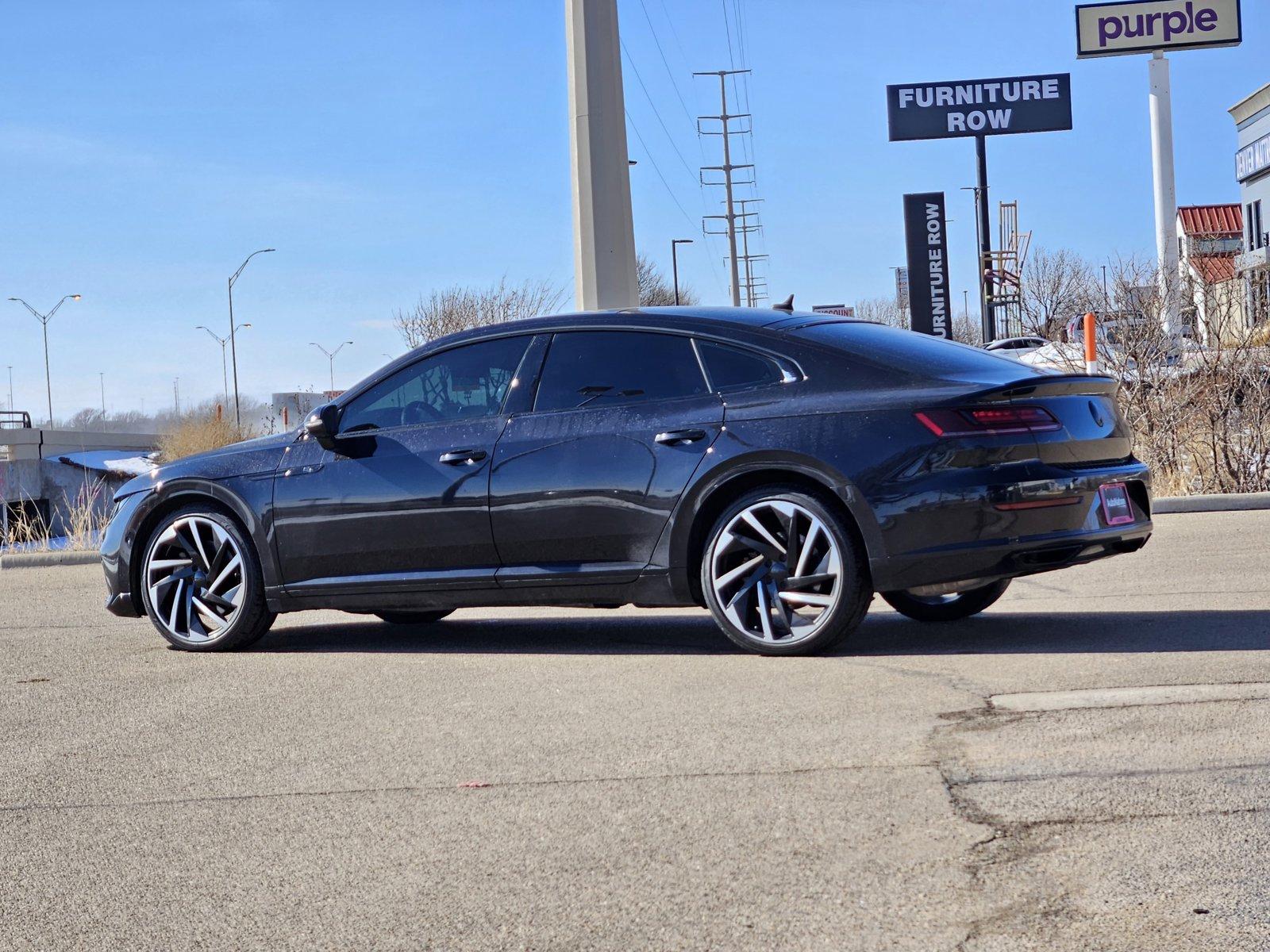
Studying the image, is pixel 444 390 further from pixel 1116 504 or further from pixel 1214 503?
pixel 1214 503

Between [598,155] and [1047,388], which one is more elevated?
[598,155]

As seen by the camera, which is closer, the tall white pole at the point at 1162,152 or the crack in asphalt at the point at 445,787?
the crack in asphalt at the point at 445,787

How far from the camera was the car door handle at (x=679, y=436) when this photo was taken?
6324mm

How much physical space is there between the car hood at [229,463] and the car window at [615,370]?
144 cm

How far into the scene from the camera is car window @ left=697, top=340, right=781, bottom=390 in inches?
251

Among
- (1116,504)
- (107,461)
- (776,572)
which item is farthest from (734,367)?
(107,461)

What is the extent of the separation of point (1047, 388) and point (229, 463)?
391 centimetres

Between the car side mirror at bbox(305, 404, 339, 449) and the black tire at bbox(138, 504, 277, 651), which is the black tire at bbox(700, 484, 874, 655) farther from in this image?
the black tire at bbox(138, 504, 277, 651)

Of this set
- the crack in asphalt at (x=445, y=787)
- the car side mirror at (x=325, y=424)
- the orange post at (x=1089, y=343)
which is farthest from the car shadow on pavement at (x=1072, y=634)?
the orange post at (x=1089, y=343)

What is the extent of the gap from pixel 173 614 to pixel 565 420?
2.32 meters

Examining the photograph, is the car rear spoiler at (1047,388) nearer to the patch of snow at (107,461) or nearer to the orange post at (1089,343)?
the orange post at (1089,343)

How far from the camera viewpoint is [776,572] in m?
6.16

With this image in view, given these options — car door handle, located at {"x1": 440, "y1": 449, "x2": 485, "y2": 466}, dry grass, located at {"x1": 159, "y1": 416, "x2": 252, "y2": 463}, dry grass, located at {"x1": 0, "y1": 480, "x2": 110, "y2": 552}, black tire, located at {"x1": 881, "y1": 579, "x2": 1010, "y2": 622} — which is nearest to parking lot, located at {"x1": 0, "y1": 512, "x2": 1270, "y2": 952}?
black tire, located at {"x1": 881, "y1": 579, "x2": 1010, "y2": 622}

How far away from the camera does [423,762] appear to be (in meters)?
4.68
